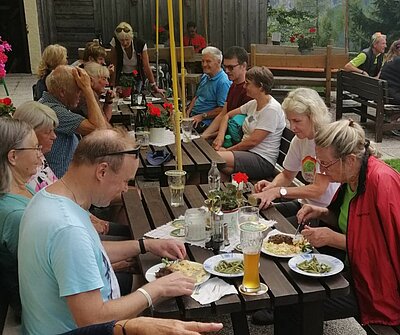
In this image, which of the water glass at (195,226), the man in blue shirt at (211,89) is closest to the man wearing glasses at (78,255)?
the water glass at (195,226)

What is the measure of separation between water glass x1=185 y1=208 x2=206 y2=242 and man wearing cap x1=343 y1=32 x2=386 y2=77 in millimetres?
7113

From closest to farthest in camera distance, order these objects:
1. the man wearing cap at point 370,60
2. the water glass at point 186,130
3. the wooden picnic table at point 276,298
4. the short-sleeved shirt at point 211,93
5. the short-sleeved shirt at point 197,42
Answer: the wooden picnic table at point 276,298 → the water glass at point 186,130 → the short-sleeved shirt at point 211,93 → the man wearing cap at point 370,60 → the short-sleeved shirt at point 197,42

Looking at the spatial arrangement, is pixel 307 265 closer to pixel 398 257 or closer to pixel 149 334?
pixel 398 257

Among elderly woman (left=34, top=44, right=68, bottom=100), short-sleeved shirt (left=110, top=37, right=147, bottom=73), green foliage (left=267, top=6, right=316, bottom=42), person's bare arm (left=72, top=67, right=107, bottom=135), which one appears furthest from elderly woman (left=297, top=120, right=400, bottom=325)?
green foliage (left=267, top=6, right=316, bottom=42)

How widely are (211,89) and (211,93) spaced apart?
1.8 inches

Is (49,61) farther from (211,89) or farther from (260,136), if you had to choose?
(260,136)

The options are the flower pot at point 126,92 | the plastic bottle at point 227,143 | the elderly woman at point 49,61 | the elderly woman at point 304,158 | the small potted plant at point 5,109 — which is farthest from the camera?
the flower pot at point 126,92

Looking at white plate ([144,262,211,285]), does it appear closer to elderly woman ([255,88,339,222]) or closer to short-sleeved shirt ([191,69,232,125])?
elderly woman ([255,88,339,222])

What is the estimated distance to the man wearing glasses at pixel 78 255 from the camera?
1.69 metres

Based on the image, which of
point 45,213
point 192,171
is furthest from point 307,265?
point 192,171

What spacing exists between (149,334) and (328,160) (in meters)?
1.32

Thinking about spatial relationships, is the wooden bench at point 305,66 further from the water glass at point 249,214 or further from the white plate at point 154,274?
the white plate at point 154,274

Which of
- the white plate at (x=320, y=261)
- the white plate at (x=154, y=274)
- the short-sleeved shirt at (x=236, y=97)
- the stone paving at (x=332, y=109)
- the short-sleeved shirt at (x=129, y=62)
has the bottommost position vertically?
the stone paving at (x=332, y=109)

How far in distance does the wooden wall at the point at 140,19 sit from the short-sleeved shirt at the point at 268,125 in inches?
323
